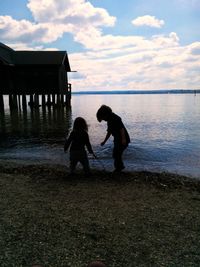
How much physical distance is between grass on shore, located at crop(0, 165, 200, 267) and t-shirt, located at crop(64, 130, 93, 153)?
966mm

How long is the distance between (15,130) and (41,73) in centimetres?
1733

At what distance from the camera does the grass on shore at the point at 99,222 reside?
432cm

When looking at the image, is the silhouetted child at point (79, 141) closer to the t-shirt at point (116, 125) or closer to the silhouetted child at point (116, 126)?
the silhouetted child at point (116, 126)

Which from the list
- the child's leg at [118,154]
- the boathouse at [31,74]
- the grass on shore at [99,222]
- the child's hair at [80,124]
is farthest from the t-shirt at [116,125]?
the boathouse at [31,74]

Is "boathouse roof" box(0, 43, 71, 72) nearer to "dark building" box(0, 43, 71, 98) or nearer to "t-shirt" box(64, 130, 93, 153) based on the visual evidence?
"dark building" box(0, 43, 71, 98)

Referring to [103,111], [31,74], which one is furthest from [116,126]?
[31,74]

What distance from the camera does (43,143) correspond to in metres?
17.6

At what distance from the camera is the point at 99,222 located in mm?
5496

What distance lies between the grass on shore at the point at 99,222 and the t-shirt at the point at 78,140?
38.0 inches

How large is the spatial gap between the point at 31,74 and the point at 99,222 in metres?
35.5

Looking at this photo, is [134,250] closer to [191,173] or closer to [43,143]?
[191,173]

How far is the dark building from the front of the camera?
126ft

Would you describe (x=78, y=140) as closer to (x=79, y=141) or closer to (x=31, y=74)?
(x=79, y=141)

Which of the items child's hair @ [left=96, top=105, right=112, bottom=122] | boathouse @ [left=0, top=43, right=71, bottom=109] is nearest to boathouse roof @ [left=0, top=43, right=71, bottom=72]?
boathouse @ [left=0, top=43, right=71, bottom=109]
